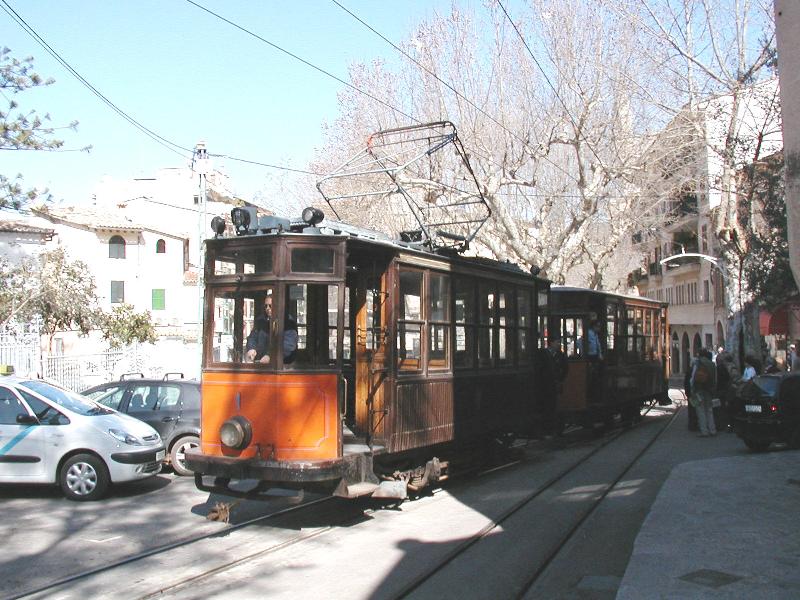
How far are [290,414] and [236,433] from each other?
56 centimetres

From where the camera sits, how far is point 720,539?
24.1ft

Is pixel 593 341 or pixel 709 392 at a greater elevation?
pixel 593 341

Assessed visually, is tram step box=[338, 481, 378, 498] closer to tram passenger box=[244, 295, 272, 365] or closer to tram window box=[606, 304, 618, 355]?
tram passenger box=[244, 295, 272, 365]

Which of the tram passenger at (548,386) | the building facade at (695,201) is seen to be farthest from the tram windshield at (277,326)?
the building facade at (695,201)

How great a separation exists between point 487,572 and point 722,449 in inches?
361

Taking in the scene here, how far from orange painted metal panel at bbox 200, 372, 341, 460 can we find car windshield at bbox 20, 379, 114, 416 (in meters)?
3.71

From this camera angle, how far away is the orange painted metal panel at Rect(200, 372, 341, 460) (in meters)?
7.98

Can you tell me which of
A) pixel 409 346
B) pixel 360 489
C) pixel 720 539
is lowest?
pixel 720 539

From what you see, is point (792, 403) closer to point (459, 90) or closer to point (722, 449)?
point (722, 449)

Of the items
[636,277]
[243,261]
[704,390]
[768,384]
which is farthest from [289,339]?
[636,277]

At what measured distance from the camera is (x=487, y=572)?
6840 millimetres

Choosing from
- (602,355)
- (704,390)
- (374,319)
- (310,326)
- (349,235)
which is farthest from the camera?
(602,355)

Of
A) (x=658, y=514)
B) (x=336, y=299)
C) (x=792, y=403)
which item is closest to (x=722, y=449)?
(x=792, y=403)

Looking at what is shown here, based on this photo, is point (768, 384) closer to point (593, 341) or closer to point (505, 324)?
point (593, 341)
